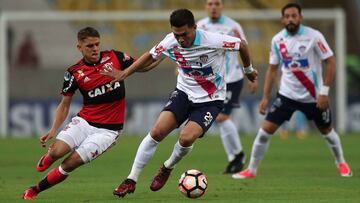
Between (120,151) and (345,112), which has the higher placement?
(120,151)

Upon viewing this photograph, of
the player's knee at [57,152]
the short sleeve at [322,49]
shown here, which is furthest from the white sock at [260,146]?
the player's knee at [57,152]

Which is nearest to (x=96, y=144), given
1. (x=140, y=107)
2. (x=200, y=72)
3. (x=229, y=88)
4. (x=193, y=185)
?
(x=193, y=185)

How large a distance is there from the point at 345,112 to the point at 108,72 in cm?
1583

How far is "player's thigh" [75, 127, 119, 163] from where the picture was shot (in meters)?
11.1

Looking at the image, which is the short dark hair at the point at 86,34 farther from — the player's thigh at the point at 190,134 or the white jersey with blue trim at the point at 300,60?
the white jersey with blue trim at the point at 300,60

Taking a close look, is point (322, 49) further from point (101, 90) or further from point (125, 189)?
point (125, 189)

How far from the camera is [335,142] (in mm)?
13875

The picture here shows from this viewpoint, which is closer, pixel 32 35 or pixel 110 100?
pixel 110 100

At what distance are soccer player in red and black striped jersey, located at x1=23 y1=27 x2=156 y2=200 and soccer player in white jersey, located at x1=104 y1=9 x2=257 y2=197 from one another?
1.23 ft

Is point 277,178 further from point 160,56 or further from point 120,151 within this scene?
point 120,151

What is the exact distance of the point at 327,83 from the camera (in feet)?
43.8

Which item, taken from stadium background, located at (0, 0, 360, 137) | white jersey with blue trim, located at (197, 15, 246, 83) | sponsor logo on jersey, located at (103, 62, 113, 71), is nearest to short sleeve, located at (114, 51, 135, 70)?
sponsor logo on jersey, located at (103, 62, 113, 71)

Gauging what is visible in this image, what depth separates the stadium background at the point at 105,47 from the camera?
25625 mm

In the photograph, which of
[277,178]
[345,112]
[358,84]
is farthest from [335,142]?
[358,84]
